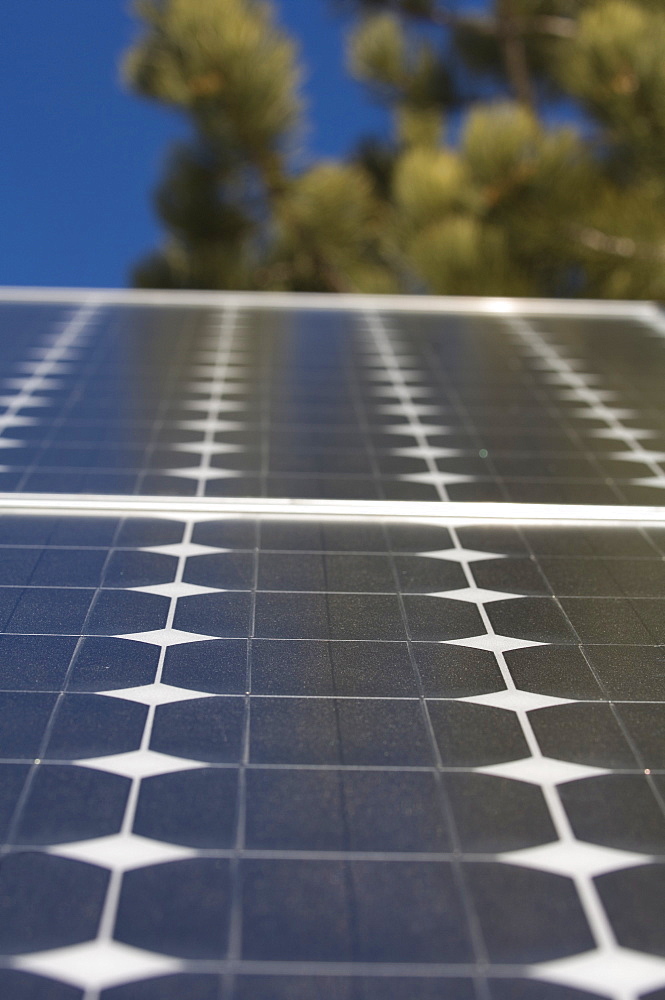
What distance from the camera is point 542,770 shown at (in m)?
1.62

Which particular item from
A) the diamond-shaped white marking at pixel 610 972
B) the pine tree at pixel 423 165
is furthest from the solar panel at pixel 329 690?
the pine tree at pixel 423 165

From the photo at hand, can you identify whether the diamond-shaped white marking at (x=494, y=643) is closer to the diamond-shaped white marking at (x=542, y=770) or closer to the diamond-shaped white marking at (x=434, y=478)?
the diamond-shaped white marking at (x=542, y=770)

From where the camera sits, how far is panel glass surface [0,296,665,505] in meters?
2.76

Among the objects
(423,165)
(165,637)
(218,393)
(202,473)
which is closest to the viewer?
(165,637)

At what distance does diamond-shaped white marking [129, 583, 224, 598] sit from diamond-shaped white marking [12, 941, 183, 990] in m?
0.92

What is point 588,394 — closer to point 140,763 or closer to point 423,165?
point 140,763

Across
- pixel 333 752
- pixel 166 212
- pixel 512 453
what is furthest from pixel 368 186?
pixel 333 752

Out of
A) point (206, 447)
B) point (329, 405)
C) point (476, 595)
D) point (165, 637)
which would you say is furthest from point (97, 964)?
point (329, 405)

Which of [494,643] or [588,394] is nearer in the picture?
[494,643]

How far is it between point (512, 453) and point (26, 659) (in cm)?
152

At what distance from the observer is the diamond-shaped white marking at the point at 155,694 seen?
1.75 m

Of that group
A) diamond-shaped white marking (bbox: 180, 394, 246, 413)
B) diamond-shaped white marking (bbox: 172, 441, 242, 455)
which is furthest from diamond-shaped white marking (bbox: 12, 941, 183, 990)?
diamond-shaped white marking (bbox: 180, 394, 246, 413)

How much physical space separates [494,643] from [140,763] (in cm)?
69

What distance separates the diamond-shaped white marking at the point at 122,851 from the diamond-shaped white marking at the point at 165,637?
530 mm
